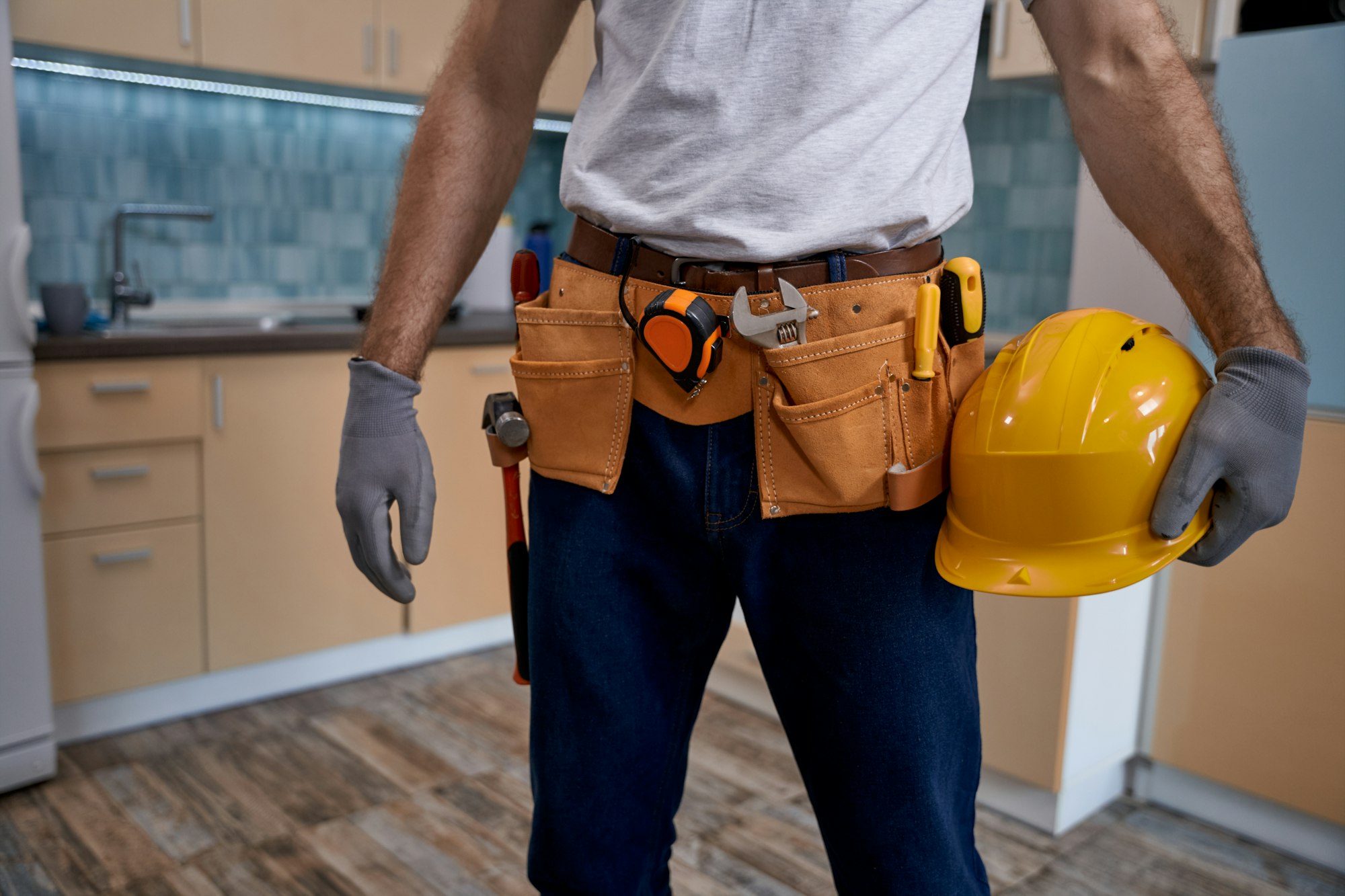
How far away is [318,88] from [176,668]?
146 cm

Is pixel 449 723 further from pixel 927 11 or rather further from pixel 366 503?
pixel 927 11

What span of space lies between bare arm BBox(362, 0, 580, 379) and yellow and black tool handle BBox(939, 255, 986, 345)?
1.48 ft

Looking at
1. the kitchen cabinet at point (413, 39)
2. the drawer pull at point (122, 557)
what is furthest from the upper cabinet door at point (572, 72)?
the drawer pull at point (122, 557)

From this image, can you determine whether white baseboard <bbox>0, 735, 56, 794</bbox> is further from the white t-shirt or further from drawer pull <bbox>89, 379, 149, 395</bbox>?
the white t-shirt

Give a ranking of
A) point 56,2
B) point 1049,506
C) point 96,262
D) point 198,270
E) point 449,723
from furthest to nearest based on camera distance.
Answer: point 198,270 < point 96,262 < point 449,723 < point 56,2 < point 1049,506

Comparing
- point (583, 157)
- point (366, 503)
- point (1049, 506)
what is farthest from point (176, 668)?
point (1049, 506)

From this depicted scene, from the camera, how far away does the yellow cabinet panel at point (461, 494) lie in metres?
2.61

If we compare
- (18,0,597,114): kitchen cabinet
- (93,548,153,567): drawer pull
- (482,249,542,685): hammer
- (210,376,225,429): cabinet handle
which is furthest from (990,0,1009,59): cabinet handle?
(93,548,153,567): drawer pull

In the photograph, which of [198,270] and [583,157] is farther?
[198,270]

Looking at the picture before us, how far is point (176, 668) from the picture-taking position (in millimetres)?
2336

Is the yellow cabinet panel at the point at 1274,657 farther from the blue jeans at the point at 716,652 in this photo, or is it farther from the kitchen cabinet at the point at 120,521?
the kitchen cabinet at the point at 120,521

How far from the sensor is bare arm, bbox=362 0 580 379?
99cm

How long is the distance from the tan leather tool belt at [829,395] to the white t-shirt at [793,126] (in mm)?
48

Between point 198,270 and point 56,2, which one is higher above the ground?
point 56,2
